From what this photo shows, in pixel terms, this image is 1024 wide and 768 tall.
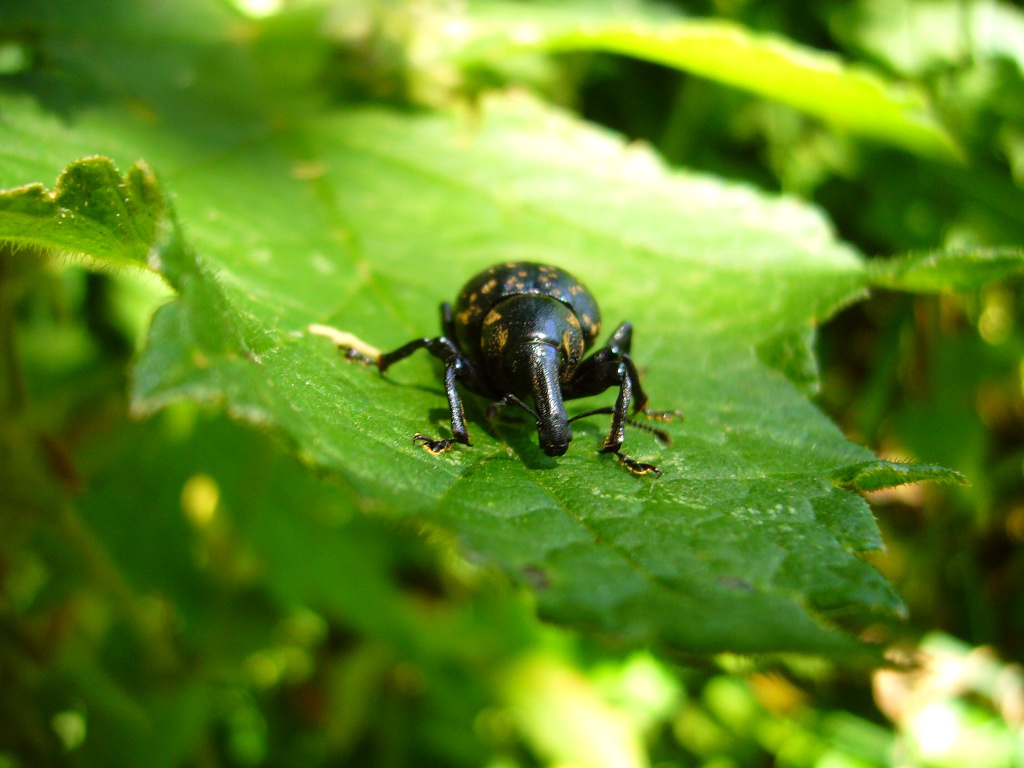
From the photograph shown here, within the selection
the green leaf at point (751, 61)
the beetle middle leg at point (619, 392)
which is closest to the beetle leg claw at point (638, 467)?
the beetle middle leg at point (619, 392)

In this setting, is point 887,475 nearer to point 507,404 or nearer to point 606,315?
point 507,404

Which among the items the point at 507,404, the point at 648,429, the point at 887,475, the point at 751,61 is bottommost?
the point at 507,404

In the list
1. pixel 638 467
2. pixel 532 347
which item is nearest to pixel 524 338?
pixel 532 347

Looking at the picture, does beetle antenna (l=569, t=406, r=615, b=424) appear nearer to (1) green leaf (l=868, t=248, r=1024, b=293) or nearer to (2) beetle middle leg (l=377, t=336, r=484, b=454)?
(2) beetle middle leg (l=377, t=336, r=484, b=454)

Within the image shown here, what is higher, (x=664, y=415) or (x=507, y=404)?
(x=664, y=415)

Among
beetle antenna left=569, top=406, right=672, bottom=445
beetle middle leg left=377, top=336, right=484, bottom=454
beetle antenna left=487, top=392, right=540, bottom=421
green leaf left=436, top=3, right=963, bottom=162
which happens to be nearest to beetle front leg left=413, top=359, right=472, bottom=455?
beetle middle leg left=377, top=336, right=484, bottom=454
